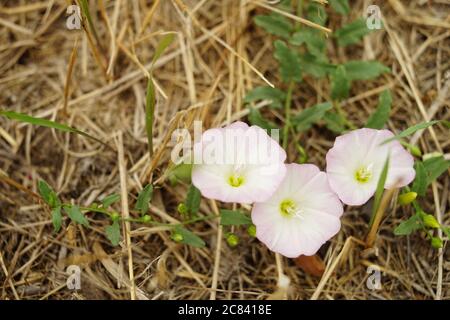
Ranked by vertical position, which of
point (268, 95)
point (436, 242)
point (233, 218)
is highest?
point (268, 95)

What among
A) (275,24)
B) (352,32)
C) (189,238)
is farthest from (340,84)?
(189,238)

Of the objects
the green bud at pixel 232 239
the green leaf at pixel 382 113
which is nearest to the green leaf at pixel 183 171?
the green bud at pixel 232 239

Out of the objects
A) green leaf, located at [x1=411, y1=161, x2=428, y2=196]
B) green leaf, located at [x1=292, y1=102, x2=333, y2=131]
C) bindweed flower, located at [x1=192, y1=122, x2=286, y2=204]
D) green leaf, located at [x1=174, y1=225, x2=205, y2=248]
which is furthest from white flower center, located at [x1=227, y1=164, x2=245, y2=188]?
green leaf, located at [x1=411, y1=161, x2=428, y2=196]

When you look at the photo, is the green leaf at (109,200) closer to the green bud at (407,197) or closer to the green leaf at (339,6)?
the green bud at (407,197)

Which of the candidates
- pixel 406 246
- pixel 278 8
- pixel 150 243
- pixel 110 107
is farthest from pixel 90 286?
pixel 278 8

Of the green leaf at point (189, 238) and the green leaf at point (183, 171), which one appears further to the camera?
the green leaf at point (189, 238)

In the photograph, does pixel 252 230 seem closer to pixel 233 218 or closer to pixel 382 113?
pixel 233 218

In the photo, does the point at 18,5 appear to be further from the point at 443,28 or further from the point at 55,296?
the point at 443,28

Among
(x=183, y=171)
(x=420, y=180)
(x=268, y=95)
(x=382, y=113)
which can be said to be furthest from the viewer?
(x=268, y=95)
